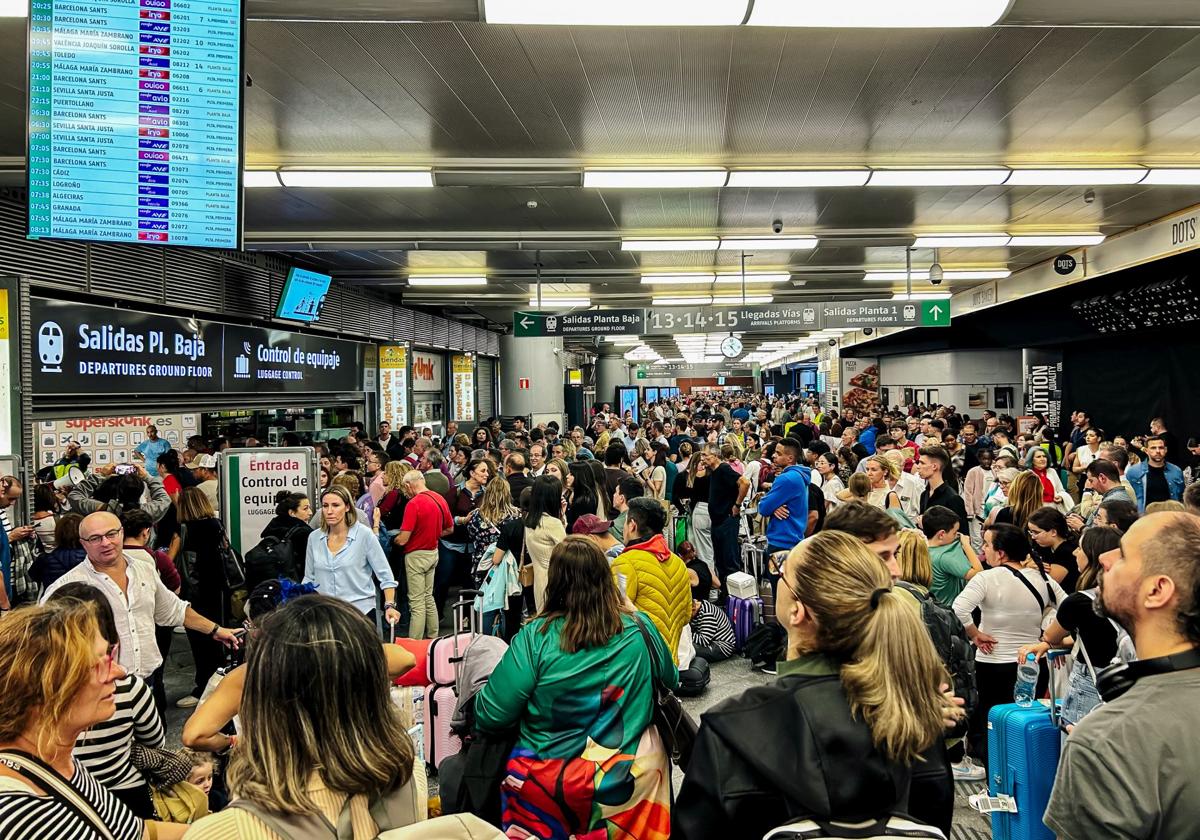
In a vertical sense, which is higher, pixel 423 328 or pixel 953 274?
pixel 953 274

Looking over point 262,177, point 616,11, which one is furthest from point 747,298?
point 616,11

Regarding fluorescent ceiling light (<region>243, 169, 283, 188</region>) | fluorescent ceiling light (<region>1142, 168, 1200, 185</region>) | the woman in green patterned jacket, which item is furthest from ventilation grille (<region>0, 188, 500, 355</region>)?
fluorescent ceiling light (<region>1142, 168, 1200, 185</region>)

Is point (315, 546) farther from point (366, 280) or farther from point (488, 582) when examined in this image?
point (366, 280)

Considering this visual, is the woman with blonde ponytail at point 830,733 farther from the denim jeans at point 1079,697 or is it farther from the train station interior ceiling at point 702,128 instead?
the train station interior ceiling at point 702,128

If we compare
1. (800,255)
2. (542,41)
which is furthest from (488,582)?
(800,255)

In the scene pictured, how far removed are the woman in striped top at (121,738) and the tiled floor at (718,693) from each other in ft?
8.80

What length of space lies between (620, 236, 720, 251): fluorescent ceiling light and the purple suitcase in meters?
5.72

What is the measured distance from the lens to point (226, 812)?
1.40m

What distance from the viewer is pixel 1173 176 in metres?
8.16

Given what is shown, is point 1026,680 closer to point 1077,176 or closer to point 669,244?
point 1077,176

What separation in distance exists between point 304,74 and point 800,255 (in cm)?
936

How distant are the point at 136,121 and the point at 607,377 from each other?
122 feet

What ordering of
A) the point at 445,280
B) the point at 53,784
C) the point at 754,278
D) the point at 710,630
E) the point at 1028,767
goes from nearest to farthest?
1. the point at 53,784
2. the point at 1028,767
3. the point at 710,630
4. the point at 445,280
5. the point at 754,278

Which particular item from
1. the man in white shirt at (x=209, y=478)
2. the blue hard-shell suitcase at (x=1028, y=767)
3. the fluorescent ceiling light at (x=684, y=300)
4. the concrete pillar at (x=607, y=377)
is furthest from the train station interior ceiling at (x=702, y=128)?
the concrete pillar at (x=607, y=377)
